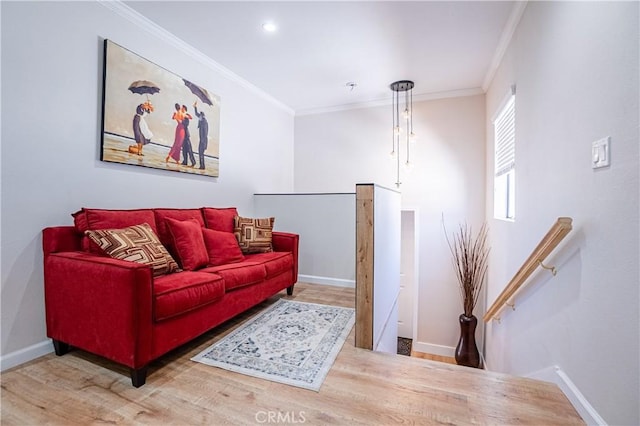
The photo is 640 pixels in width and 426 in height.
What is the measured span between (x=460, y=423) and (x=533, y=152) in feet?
6.23

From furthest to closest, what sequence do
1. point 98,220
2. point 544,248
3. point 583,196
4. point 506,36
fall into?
point 506,36, point 98,220, point 544,248, point 583,196

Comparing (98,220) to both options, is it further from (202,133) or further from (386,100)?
(386,100)

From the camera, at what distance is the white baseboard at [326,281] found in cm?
385

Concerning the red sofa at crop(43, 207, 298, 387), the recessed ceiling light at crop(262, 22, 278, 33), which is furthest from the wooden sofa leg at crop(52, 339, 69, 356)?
the recessed ceiling light at crop(262, 22, 278, 33)

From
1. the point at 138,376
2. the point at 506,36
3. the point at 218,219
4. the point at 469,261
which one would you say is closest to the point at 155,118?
the point at 218,219

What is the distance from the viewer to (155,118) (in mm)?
2711

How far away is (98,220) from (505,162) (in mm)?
3750

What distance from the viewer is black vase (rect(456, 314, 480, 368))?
361 cm

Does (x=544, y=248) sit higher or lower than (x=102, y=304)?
higher

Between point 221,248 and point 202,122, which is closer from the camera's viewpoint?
point 221,248

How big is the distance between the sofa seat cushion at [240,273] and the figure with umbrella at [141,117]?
1.24 meters

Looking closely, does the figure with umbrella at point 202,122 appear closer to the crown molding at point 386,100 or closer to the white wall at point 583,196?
the crown molding at point 386,100

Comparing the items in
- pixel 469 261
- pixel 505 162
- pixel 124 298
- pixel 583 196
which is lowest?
pixel 469 261

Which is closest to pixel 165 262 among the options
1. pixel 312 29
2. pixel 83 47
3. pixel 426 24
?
pixel 83 47
